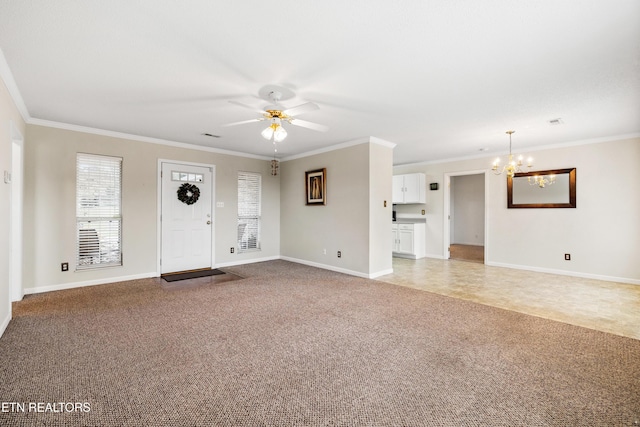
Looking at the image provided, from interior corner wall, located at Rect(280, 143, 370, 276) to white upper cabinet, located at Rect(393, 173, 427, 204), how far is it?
2.56m

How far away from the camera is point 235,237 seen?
628 centimetres

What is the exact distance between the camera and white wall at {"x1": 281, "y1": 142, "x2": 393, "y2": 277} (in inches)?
204

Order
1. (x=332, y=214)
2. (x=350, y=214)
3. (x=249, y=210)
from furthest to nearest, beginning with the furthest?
(x=249, y=210), (x=332, y=214), (x=350, y=214)

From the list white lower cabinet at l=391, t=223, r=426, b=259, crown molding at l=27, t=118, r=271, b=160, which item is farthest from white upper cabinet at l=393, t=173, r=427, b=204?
crown molding at l=27, t=118, r=271, b=160

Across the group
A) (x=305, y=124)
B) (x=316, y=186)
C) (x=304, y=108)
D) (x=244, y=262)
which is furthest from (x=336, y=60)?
(x=244, y=262)

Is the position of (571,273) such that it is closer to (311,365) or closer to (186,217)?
(311,365)

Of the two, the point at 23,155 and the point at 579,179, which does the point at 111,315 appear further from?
the point at 579,179

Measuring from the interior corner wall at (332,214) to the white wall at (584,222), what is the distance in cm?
296

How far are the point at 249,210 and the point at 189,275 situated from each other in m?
1.87

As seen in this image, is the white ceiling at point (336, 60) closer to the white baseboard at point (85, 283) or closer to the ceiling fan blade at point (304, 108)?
the ceiling fan blade at point (304, 108)

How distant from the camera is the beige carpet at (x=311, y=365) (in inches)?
69.2

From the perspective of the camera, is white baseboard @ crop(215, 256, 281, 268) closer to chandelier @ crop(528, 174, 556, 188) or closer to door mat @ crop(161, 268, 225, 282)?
door mat @ crop(161, 268, 225, 282)

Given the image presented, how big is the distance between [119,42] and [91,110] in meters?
2.02

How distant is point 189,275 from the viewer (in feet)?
17.4
